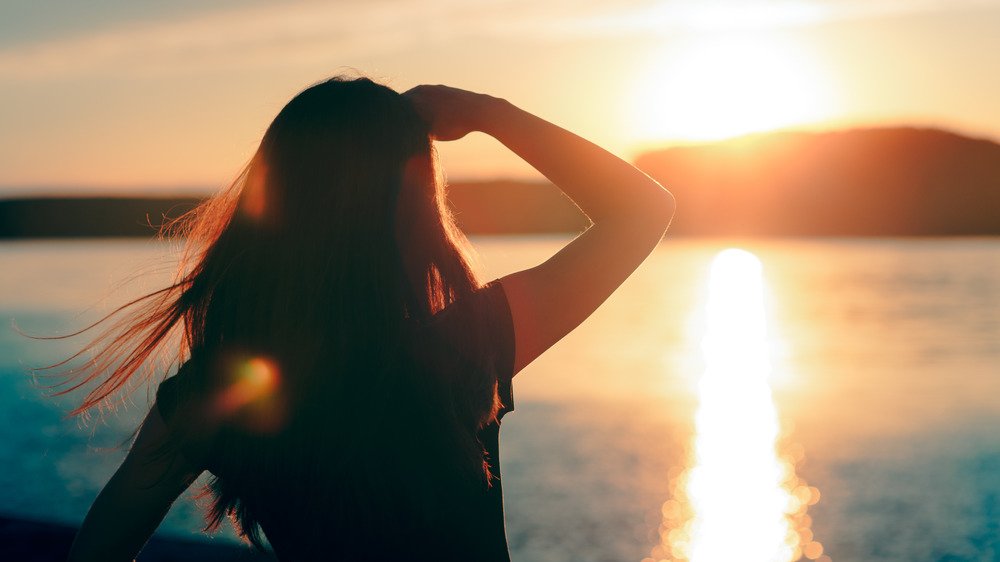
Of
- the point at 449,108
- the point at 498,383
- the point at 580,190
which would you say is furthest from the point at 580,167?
the point at 498,383

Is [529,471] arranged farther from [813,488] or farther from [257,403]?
[257,403]

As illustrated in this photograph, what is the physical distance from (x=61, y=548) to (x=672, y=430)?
24.8 metres

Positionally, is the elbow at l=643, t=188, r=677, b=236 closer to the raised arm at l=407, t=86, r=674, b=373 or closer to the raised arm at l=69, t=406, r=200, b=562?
the raised arm at l=407, t=86, r=674, b=373

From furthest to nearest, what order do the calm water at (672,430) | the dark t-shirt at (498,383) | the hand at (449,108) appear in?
the calm water at (672,430) → the hand at (449,108) → the dark t-shirt at (498,383)

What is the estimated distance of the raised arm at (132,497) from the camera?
1.39 m

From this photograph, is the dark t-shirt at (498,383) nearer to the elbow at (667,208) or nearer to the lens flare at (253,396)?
the lens flare at (253,396)

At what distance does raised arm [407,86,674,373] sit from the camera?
158 centimetres

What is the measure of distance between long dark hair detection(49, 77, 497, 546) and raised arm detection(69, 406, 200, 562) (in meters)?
0.04

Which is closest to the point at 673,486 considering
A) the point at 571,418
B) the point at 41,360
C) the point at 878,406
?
the point at 571,418

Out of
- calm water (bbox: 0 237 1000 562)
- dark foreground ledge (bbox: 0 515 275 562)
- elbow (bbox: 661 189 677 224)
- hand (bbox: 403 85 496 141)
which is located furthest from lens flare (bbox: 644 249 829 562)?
hand (bbox: 403 85 496 141)

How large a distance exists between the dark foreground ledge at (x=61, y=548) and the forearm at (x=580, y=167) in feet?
3.76

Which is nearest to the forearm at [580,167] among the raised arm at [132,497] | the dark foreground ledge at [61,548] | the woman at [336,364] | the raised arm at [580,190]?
the raised arm at [580,190]

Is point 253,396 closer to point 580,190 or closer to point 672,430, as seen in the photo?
point 580,190

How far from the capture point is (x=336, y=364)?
1374mm
